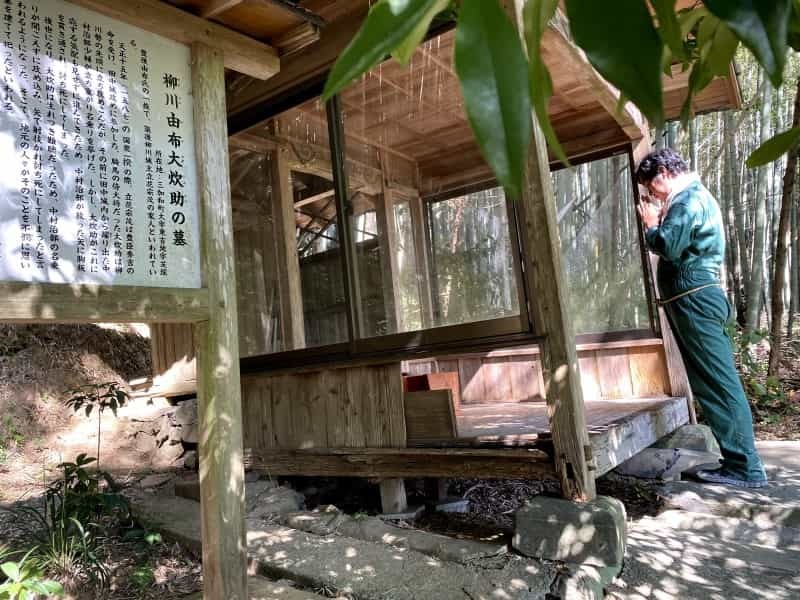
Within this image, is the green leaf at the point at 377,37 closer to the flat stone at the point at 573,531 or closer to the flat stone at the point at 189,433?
the flat stone at the point at 573,531

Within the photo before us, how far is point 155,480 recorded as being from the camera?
13.4ft

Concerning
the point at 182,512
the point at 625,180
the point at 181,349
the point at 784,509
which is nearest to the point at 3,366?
the point at 181,349

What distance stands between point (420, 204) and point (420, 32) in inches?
115

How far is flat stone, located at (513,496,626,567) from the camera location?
2.18 metres

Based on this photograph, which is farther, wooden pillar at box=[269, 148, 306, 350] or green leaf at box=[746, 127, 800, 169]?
A: wooden pillar at box=[269, 148, 306, 350]

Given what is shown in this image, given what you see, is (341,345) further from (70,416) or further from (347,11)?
(70,416)

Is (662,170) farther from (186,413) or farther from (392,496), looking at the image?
(186,413)

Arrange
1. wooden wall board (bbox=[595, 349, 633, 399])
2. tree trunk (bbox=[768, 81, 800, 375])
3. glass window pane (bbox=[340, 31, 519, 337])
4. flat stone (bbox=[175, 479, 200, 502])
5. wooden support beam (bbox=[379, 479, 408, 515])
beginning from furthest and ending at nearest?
tree trunk (bbox=[768, 81, 800, 375])
wooden wall board (bbox=[595, 349, 633, 399])
flat stone (bbox=[175, 479, 200, 502])
wooden support beam (bbox=[379, 479, 408, 515])
glass window pane (bbox=[340, 31, 519, 337])

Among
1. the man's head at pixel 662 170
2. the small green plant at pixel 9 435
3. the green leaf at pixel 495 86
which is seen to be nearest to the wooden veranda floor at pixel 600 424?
the man's head at pixel 662 170

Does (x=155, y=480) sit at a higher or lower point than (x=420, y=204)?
lower

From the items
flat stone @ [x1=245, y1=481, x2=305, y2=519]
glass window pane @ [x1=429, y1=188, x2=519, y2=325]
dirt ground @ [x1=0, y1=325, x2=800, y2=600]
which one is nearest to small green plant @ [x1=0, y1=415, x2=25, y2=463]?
dirt ground @ [x1=0, y1=325, x2=800, y2=600]

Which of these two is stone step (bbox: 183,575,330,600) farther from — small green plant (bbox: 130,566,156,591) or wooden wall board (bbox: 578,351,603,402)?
wooden wall board (bbox: 578,351,603,402)

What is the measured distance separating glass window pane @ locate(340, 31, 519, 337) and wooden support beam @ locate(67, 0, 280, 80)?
0.80 metres

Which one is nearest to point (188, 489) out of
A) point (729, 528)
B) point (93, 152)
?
point (93, 152)
